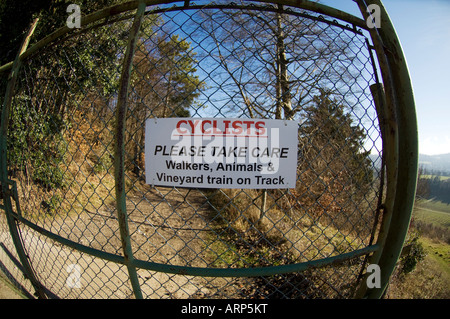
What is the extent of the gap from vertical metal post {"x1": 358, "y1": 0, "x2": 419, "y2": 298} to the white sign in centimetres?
57

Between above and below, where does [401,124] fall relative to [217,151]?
above

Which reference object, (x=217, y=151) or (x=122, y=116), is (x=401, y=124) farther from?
(x=122, y=116)

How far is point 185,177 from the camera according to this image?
1336mm

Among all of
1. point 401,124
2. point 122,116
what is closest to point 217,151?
point 122,116

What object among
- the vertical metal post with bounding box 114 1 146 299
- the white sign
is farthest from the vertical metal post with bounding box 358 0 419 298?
the vertical metal post with bounding box 114 1 146 299

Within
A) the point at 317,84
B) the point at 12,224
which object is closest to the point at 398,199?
the point at 317,84

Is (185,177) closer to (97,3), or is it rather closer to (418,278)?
(97,3)

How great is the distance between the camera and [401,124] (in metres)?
1.27

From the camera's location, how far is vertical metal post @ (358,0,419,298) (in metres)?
1.25

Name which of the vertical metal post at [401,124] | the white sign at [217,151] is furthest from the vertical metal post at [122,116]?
the vertical metal post at [401,124]

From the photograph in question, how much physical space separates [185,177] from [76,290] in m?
2.13

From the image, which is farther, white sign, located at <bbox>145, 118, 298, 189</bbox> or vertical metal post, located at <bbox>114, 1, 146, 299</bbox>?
white sign, located at <bbox>145, 118, 298, 189</bbox>

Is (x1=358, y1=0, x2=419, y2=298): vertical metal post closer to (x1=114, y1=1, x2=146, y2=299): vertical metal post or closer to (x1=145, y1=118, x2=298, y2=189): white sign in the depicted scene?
(x1=145, y1=118, x2=298, y2=189): white sign

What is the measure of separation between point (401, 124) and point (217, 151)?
3.42 ft
